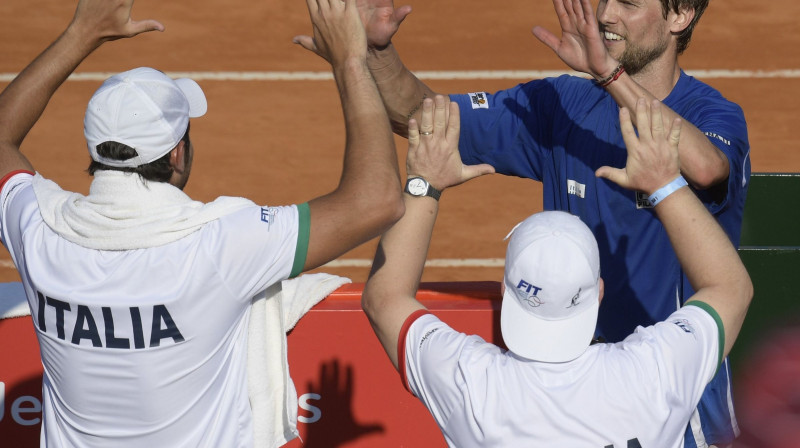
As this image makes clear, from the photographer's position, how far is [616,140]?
4.27 metres

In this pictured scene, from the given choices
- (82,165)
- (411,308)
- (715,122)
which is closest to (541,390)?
(411,308)

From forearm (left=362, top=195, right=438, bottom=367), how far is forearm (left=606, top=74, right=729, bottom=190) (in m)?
0.83

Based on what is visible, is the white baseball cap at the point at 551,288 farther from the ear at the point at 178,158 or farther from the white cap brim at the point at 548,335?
the ear at the point at 178,158

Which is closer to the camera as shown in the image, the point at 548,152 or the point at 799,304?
the point at 548,152

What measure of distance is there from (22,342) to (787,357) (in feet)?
13.2

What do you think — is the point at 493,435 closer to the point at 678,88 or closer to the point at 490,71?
the point at 678,88

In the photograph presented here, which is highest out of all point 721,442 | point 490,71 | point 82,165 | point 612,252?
point 612,252

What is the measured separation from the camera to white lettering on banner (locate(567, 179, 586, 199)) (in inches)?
169

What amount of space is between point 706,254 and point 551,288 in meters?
0.65

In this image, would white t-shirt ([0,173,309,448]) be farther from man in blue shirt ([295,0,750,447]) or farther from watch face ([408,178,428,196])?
man in blue shirt ([295,0,750,447])

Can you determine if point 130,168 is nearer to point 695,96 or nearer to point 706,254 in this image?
point 706,254

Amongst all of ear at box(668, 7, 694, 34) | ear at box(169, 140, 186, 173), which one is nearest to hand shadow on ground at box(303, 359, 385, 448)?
ear at box(169, 140, 186, 173)

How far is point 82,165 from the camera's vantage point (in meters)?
10.1

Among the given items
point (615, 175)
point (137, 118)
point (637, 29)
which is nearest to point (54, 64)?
point (137, 118)
